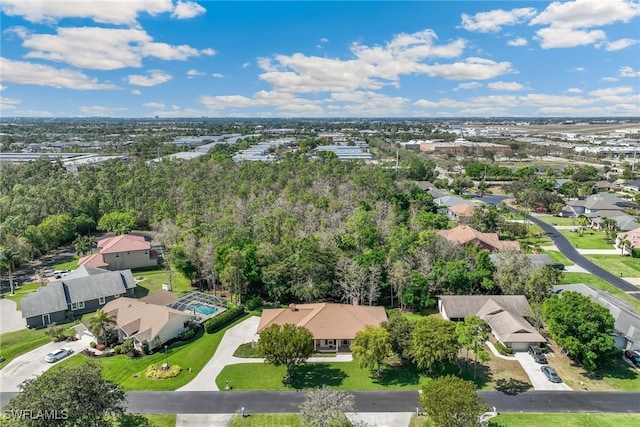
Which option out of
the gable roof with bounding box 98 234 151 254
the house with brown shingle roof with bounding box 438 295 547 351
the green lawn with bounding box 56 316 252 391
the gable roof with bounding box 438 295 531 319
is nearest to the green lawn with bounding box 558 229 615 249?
the gable roof with bounding box 438 295 531 319

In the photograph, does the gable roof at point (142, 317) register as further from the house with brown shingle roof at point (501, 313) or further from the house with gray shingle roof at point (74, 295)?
the house with brown shingle roof at point (501, 313)

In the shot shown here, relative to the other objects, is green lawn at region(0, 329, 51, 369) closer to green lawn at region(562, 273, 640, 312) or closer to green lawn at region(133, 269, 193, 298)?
green lawn at region(133, 269, 193, 298)

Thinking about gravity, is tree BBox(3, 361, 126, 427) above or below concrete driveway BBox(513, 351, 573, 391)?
above

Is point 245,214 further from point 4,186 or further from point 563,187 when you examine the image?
point 563,187

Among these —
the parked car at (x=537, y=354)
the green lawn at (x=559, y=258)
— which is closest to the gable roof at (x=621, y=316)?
the parked car at (x=537, y=354)

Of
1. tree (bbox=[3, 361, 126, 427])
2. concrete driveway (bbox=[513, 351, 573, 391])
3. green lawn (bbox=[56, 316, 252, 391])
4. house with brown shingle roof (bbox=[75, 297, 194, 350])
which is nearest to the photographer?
tree (bbox=[3, 361, 126, 427])

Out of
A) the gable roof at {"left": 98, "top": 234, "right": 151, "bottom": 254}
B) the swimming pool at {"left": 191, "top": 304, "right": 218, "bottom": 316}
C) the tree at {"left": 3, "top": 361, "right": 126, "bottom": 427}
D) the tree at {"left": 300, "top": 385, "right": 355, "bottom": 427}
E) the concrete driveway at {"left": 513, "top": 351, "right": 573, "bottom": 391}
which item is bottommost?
the concrete driveway at {"left": 513, "top": 351, "right": 573, "bottom": 391}
